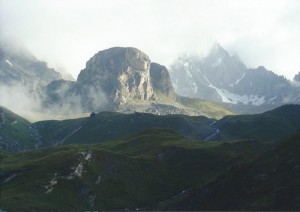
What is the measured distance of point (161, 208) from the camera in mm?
196625

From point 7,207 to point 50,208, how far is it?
1718cm

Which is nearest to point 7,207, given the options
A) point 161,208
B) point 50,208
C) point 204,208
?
point 50,208

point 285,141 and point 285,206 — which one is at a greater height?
point 285,141

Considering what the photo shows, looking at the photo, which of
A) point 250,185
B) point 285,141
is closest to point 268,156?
point 285,141

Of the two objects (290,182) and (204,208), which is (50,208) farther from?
(290,182)

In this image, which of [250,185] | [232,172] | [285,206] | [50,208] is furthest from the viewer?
[50,208]

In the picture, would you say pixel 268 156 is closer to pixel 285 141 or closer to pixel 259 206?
pixel 285 141

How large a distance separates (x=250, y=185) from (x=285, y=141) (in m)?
33.0

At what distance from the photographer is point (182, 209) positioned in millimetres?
175500

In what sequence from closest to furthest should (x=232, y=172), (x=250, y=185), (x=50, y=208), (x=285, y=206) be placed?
(x=285, y=206), (x=250, y=185), (x=232, y=172), (x=50, y=208)

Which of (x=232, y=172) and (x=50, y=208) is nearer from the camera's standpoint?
(x=232, y=172)

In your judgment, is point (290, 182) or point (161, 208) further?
point (161, 208)

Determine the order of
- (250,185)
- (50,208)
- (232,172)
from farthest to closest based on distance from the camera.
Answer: (50,208) < (232,172) < (250,185)

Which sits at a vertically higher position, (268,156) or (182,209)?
(268,156)
